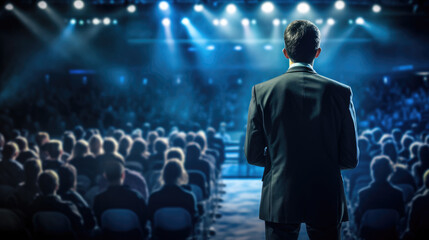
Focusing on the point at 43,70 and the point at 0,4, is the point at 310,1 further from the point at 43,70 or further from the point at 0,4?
the point at 43,70

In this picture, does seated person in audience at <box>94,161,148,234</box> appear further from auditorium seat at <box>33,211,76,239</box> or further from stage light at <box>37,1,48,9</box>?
stage light at <box>37,1,48,9</box>

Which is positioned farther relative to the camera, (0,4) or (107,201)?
(0,4)

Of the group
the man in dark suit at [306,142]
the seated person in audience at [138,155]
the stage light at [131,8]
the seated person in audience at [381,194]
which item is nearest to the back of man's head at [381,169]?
the seated person in audience at [381,194]

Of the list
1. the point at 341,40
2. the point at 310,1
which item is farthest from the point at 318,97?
the point at 341,40

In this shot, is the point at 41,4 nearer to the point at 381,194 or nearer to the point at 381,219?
the point at 381,194

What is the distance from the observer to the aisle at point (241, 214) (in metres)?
4.98

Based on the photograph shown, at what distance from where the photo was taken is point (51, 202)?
337 centimetres

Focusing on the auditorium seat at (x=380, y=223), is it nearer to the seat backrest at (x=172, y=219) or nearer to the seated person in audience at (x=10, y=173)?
the seat backrest at (x=172, y=219)

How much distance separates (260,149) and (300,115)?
0.80 ft

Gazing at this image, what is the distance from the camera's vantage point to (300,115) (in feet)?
5.24

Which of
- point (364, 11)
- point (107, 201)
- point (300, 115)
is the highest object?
point (364, 11)

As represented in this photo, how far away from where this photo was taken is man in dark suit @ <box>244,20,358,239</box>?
62.4 inches

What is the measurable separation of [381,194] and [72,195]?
3.20 m

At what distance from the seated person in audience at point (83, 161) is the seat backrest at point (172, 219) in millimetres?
1928
